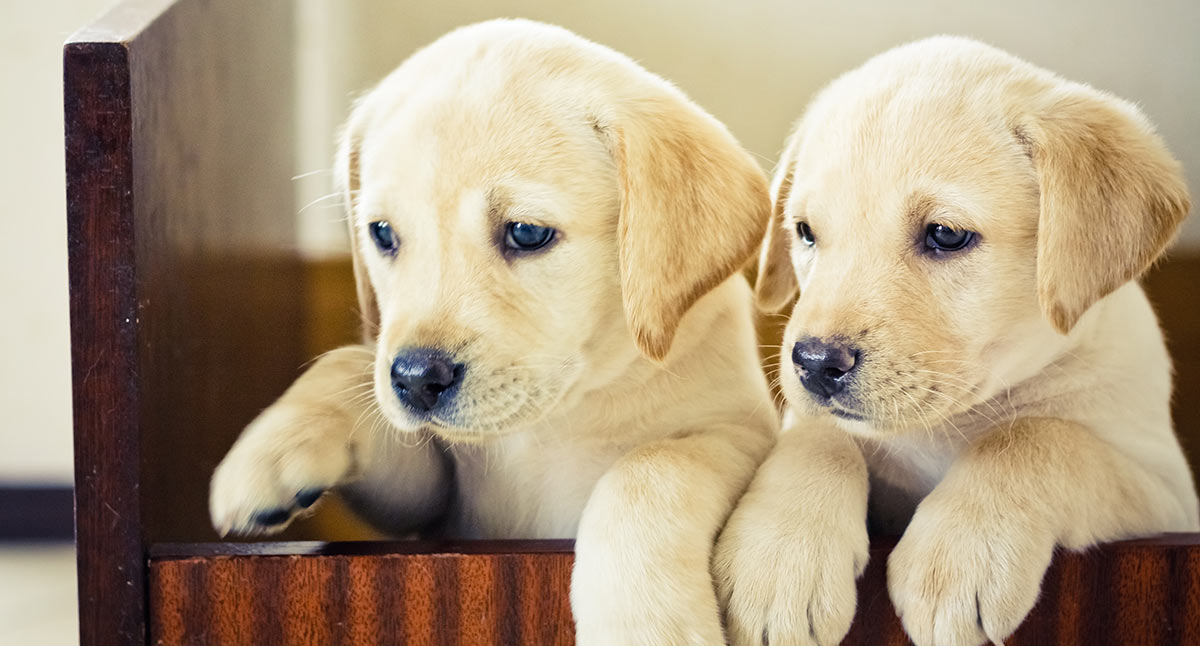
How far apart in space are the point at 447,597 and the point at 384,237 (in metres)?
0.51

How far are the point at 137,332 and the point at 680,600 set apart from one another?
677mm

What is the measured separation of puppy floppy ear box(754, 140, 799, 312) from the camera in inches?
64.3

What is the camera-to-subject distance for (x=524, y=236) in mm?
1352

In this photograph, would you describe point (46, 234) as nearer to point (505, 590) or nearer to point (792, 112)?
point (792, 112)

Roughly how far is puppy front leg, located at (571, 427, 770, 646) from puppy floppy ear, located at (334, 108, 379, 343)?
52 centimetres

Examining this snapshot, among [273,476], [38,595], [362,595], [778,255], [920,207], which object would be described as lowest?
[38,595]

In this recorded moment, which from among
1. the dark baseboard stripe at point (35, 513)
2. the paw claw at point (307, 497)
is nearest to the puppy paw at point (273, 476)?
the paw claw at point (307, 497)

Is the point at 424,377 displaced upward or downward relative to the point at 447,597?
upward

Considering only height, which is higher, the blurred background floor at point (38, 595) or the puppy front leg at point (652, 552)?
the puppy front leg at point (652, 552)

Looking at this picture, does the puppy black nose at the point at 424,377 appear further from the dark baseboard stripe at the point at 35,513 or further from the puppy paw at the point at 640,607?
the dark baseboard stripe at the point at 35,513

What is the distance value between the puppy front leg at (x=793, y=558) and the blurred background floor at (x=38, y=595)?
1898 millimetres

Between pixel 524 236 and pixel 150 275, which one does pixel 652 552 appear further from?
pixel 150 275

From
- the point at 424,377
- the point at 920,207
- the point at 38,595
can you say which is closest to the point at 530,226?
the point at 424,377

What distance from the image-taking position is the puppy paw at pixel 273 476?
128 cm
